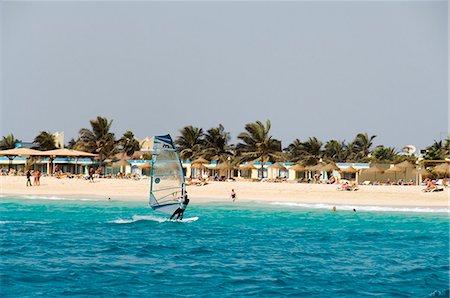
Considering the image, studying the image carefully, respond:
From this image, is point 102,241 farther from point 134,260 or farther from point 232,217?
point 232,217

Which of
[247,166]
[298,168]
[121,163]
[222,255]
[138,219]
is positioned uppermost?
[121,163]

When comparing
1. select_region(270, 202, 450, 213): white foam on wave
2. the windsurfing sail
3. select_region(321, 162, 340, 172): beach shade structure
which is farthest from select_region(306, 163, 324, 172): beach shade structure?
the windsurfing sail

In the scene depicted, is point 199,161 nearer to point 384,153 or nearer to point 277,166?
point 277,166

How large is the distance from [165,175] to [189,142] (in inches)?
1293

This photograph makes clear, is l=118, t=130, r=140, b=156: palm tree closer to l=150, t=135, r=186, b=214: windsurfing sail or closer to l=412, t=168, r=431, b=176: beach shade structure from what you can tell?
l=412, t=168, r=431, b=176: beach shade structure

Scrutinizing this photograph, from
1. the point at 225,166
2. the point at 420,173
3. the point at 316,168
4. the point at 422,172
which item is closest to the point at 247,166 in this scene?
the point at 225,166

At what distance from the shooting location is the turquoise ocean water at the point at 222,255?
12.7m

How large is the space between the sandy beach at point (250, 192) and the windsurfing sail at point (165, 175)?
13.1m

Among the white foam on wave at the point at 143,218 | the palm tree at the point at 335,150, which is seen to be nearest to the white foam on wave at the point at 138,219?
the white foam on wave at the point at 143,218

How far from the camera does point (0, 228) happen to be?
71.6 feet

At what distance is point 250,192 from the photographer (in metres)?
39.4

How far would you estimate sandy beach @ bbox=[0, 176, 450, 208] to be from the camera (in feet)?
116

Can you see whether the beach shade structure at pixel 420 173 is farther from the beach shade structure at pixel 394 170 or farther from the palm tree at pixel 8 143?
the palm tree at pixel 8 143

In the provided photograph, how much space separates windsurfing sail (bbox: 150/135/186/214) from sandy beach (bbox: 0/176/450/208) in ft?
42.9
